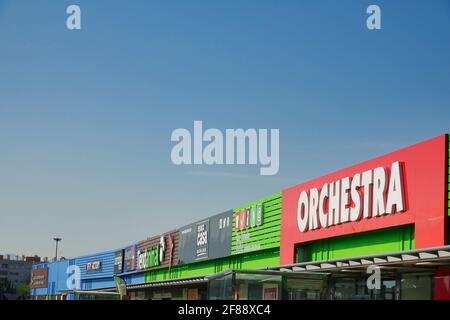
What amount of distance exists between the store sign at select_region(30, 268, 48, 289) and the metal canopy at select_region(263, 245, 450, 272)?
63.8 metres

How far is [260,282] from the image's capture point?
15203 mm

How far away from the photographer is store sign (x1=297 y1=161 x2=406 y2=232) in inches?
757

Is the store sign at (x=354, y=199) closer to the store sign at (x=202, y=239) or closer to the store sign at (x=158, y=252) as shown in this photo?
the store sign at (x=202, y=239)

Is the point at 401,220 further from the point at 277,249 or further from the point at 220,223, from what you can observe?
the point at 220,223

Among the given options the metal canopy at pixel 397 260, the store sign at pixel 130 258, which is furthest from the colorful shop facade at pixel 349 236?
the store sign at pixel 130 258

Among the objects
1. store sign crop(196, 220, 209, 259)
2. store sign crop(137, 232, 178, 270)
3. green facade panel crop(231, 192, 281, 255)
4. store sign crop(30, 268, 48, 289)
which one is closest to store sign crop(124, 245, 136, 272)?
store sign crop(137, 232, 178, 270)

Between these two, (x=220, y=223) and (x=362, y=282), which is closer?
(x=362, y=282)

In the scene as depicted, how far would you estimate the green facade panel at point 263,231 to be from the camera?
1104 inches

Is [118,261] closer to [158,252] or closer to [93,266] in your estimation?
[93,266]

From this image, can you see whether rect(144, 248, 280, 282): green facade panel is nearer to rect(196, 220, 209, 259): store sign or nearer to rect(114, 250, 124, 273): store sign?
rect(196, 220, 209, 259): store sign

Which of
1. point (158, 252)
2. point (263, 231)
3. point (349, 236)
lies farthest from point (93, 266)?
point (349, 236)

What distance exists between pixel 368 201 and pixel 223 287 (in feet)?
21.2
